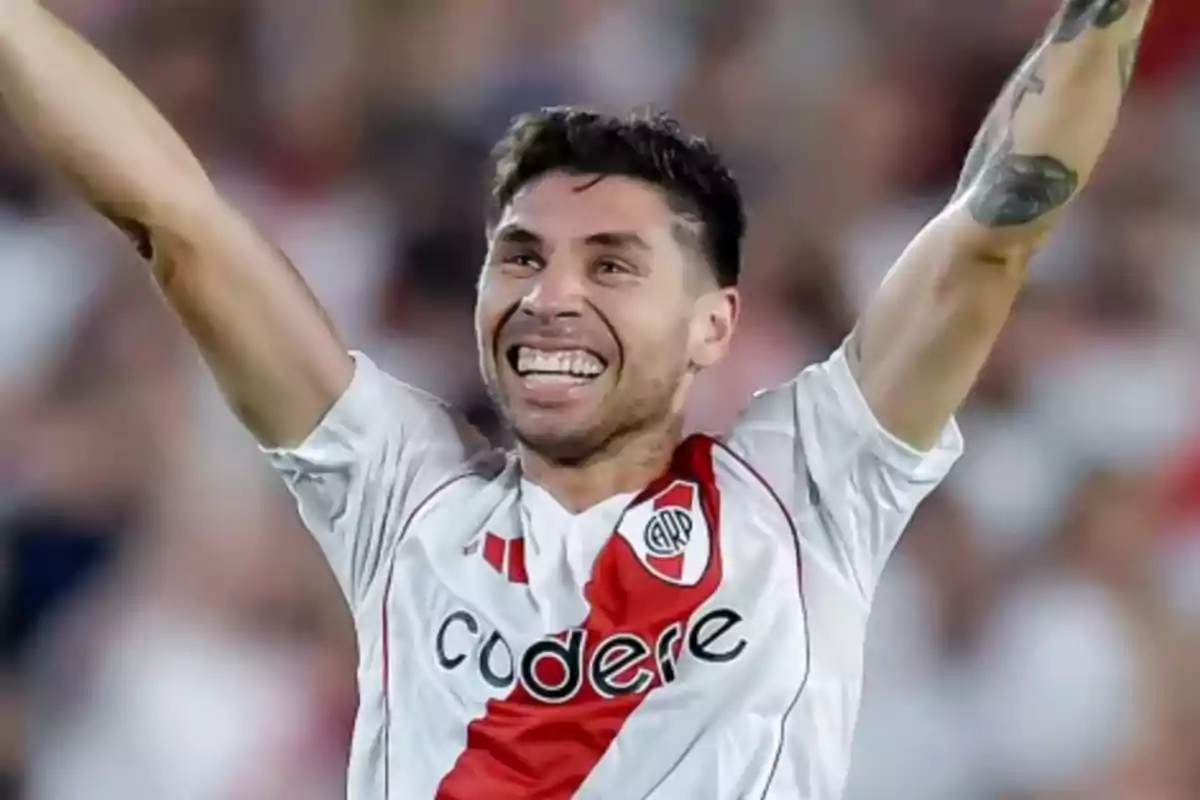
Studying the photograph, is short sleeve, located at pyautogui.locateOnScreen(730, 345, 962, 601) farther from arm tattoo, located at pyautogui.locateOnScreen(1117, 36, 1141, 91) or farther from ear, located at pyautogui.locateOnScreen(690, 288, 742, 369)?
arm tattoo, located at pyautogui.locateOnScreen(1117, 36, 1141, 91)

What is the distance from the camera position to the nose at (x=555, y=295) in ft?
5.16

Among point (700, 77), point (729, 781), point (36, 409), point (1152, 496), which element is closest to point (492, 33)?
point (700, 77)

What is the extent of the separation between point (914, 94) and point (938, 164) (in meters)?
0.14

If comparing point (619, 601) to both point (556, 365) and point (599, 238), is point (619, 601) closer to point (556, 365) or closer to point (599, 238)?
point (556, 365)

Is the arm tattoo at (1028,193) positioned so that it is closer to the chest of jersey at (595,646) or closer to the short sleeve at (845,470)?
the short sleeve at (845,470)

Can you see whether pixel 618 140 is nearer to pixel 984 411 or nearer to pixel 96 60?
pixel 96 60

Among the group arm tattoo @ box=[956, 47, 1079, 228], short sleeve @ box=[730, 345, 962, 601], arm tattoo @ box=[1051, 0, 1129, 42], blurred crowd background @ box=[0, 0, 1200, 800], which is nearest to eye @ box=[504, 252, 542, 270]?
short sleeve @ box=[730, 345, 962, 601]

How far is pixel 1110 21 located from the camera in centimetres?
150

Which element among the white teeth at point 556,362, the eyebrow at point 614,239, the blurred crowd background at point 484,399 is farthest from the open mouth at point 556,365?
the blurred crowd background at point 484,399

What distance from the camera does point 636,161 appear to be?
65.2 inches

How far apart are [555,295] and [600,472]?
7.2 inches

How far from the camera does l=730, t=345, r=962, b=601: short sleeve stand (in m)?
1.56

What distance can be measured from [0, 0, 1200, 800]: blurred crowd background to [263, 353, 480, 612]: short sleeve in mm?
842

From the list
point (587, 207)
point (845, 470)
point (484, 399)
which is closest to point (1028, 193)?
point (845, 470)
